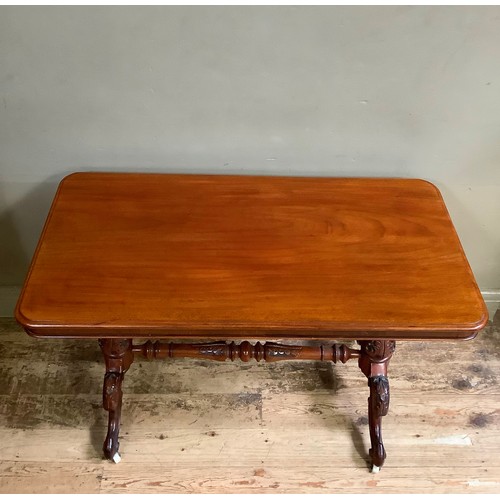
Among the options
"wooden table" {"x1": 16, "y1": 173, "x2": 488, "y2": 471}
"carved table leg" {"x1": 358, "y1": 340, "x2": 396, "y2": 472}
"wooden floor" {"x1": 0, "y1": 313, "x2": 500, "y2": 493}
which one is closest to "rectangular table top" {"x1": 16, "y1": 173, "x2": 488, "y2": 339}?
"wooden table" {"x1": 16, "y1": 173, "x2": 488, "y2": 471}

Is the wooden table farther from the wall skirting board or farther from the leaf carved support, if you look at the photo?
the wall skirting board

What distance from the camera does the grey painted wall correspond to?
1.08 m

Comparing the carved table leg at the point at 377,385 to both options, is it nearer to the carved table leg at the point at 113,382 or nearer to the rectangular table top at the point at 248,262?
the rectangular table top at the point at 248,262

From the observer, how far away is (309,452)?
133 cm

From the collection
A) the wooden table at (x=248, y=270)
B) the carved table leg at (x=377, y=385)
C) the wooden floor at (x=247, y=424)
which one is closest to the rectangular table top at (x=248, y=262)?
the wooden table at (x=248, y=270)

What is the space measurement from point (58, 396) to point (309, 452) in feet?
2.17

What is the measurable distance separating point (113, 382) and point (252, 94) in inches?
28.5

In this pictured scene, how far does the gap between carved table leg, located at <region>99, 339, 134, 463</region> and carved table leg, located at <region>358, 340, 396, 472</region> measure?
0.56 metres

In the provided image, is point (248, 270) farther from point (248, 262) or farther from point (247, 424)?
point (247, 424)

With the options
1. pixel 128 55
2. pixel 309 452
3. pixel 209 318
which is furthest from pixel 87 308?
pixel 309 452

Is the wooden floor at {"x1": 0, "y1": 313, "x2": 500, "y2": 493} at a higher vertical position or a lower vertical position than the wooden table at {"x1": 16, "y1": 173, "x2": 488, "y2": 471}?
lower

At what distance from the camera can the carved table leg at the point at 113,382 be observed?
126cm

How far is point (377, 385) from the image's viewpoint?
1.28 meters
